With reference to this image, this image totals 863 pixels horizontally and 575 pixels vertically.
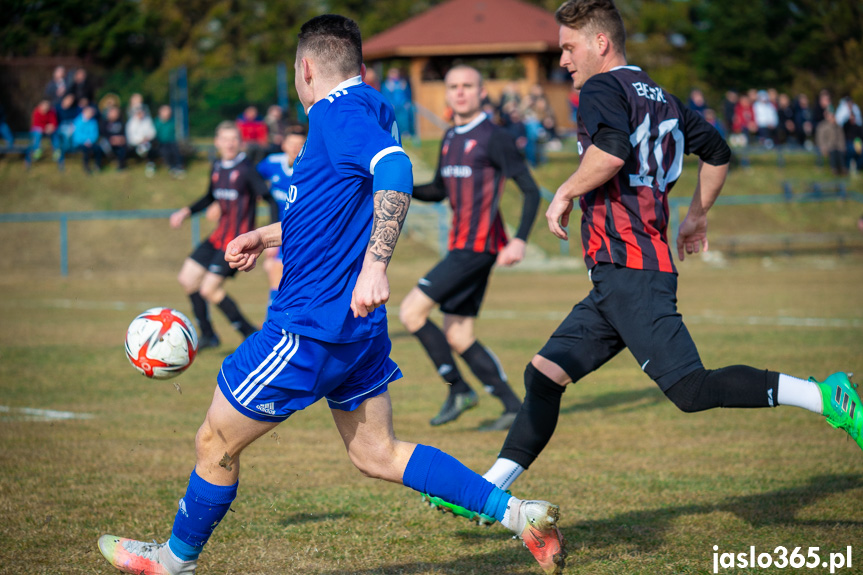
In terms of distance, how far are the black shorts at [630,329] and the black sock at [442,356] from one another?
8.94 ft

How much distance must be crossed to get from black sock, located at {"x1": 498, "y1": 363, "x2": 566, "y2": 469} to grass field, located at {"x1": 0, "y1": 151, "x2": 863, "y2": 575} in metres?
0.44

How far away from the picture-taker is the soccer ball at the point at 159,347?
12.3 ft

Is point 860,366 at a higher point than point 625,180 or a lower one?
lower

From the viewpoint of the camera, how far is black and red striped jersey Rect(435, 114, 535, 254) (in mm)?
6742

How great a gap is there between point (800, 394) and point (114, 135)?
1004 inches

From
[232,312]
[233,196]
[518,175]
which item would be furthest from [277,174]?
[518,175]

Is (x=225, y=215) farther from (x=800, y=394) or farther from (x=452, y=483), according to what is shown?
(x=800, y=394)

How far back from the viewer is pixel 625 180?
3.91m

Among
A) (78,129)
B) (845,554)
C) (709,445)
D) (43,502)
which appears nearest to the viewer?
(845,554)

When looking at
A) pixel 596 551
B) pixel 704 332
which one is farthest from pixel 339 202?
pixel 704 332

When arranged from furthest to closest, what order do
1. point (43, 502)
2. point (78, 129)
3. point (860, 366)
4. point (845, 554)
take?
point (78, 129), point (860, 366), point (43, 502), point (845, 554)

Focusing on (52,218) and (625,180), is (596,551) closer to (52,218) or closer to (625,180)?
(625,180)

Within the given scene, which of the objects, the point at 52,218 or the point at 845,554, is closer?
the point at 845,554

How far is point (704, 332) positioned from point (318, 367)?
879 cm
